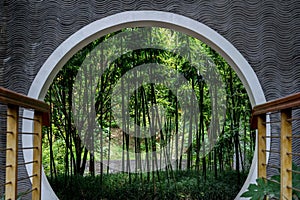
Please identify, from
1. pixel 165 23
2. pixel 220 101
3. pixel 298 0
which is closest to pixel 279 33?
pixel 298 0

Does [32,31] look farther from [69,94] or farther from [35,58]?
[69,94]

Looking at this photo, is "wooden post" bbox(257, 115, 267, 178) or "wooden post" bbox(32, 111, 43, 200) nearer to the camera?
"wooden post" bbox(32, 111, 43, 200)

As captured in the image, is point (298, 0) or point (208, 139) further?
point (208, 139)

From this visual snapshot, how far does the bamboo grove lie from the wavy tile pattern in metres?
1.69

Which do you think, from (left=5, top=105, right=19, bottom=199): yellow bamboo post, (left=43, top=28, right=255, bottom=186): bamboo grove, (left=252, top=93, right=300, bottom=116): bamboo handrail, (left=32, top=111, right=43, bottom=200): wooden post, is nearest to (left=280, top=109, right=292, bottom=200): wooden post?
(left=252, top=93, right=300, bottom=116): bamboo handrail

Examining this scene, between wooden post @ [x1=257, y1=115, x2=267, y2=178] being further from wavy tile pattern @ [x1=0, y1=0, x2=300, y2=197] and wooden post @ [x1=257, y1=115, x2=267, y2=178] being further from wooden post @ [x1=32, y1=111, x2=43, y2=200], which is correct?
wavy tile pattern @ [x1=0, y1=0, x2=300, y2=197]

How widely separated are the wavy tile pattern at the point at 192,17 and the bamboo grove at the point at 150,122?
1.69m

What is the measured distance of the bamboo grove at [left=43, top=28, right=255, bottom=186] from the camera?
6.15 m

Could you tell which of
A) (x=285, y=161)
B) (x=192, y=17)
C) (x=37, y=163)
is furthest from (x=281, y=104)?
(x=192, y=17)

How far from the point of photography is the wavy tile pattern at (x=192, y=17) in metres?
4.25

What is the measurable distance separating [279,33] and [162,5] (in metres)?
1.21

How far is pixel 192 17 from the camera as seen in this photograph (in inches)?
170

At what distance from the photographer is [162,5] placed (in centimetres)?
432

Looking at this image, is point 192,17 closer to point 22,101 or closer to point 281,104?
point 281,104
